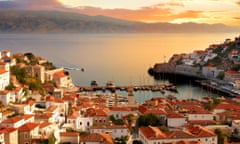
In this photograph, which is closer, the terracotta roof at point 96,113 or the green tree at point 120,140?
the green tree at point 120,140

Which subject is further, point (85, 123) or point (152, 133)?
point (85, 123)

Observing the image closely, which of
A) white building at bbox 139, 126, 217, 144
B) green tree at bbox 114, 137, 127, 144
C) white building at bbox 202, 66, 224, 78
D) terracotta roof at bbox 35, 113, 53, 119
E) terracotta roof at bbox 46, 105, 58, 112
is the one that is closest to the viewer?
white building at bbox 139, 126, 217, 144

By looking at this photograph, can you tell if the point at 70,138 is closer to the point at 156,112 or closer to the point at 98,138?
the point at 98,138

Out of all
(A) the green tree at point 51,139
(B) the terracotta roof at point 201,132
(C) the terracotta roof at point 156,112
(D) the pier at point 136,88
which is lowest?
(D) the pier at point 136,88

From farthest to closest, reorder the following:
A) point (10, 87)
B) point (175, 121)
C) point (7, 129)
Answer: point (10, 87), point (175, 121), point (7, 129)

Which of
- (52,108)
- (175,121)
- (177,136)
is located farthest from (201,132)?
(52,108)

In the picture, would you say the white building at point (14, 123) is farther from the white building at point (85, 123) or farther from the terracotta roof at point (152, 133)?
the terracotta roof at point (152, 133)

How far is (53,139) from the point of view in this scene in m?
15.2

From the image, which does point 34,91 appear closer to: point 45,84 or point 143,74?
point 45,84

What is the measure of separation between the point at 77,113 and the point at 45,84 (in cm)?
880

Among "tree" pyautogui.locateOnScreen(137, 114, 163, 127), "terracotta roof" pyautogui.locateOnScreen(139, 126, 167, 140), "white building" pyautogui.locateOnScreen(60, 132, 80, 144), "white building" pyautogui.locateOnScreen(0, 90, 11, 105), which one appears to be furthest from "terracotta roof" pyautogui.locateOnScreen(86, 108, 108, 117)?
"white building" pyautogui.locateOnScreen(0, 90, 11, 105)

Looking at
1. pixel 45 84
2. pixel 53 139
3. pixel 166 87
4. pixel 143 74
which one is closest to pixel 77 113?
pixel 53 139

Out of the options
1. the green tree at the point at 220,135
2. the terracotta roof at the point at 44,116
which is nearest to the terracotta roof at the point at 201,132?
the green tree at the point at 220,135

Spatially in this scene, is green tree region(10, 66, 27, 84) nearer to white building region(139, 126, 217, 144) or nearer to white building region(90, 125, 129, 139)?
white building region(90, 125, 129, 139)
